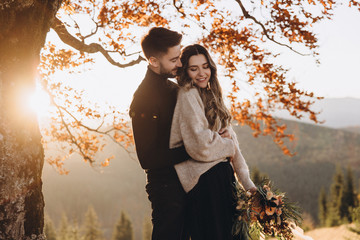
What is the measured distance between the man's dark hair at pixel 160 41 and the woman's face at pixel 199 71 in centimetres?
23

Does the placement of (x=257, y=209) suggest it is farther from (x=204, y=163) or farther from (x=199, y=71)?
(x=199, y=71)

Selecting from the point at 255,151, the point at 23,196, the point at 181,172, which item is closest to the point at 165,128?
the point at 181,172

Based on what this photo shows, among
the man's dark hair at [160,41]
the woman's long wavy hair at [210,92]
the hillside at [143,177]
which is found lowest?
the hillside at [143,177]

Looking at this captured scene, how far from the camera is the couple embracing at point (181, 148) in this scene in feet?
8.64

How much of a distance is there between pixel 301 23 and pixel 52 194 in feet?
394

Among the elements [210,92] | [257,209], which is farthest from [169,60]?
[257,209]

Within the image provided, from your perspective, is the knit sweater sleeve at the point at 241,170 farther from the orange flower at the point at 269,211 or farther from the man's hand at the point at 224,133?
the orange flower at the point at 269,211

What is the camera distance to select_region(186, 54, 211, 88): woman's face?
296cm

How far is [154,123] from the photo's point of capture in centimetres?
264

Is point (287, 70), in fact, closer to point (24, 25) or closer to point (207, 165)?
point (207, 165)

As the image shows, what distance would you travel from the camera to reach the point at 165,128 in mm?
2762

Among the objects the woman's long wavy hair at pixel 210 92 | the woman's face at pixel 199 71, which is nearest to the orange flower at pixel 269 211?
the woman's long wavy hair at pixel 210 92

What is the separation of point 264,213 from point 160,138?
1.15m

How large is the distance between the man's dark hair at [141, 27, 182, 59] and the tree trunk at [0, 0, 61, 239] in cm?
105
